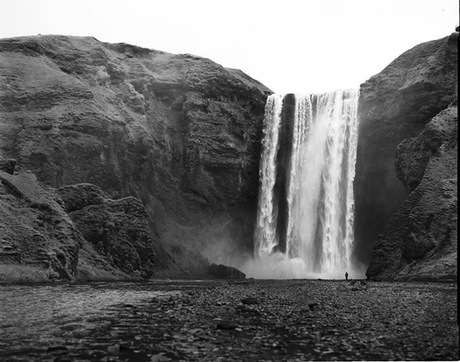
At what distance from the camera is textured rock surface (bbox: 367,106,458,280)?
45.1 metres

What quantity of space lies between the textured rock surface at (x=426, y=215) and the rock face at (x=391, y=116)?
3219 mm

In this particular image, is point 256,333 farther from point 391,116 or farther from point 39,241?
point 391,116

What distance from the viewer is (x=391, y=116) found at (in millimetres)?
62969

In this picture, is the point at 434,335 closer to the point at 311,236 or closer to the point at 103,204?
the point at 103,204

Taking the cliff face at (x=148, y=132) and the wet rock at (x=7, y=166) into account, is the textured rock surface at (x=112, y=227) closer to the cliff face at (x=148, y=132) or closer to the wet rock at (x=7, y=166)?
the wet rock at (x=7, y=166)

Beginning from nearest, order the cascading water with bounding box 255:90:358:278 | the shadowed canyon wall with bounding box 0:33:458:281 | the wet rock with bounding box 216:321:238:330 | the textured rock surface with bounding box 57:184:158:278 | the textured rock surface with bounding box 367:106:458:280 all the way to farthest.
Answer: the wet rock with bounding box 216:321:238:330 → the textured rock surface with bounding box 367:106:458:280 → the shadowed canyon wall with bounding box 0:33:458:281 → the textured rock surface with bounding box 57:184:158:278 → the cascading water with bounding box 255:90:358:278

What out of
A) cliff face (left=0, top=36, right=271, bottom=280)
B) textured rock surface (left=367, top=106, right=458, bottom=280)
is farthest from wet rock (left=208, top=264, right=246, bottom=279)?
textured rock surface (left=367, top=106, right=458, bottom=280)

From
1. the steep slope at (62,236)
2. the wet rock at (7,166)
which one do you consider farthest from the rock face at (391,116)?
the wet rock at (7,166)

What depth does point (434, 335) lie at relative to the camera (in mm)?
14281

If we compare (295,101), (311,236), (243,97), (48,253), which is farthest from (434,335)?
(243,97)

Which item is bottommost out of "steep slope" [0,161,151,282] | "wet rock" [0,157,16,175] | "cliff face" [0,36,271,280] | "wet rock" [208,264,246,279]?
"wet rock" [208,264,246,279]

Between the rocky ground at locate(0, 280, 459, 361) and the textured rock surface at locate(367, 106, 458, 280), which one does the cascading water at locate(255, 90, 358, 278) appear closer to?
the textured rock surface at locate(367, 106, 458, 280)

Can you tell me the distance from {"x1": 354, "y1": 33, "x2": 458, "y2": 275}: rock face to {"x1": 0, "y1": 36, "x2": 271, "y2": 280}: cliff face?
16397mm

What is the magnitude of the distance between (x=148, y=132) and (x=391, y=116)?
31896mm
